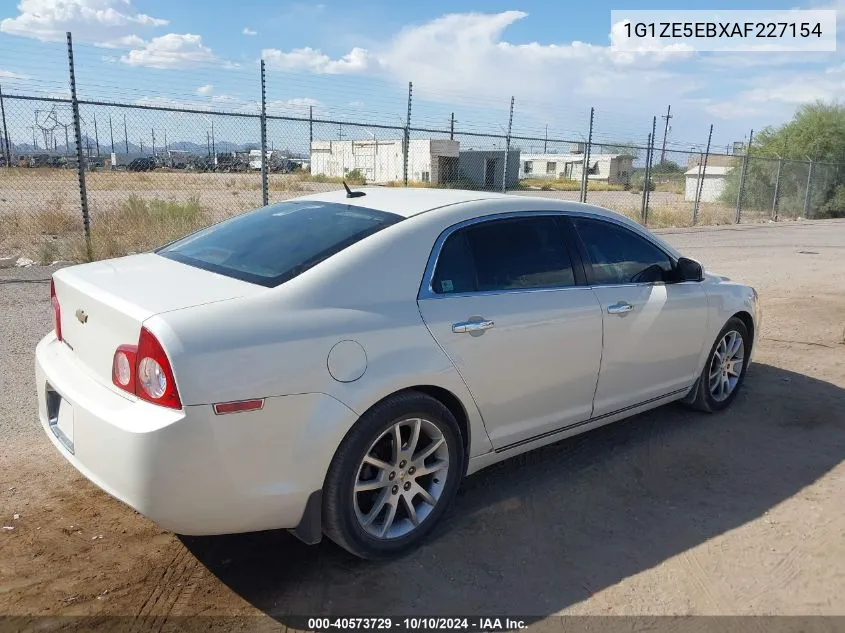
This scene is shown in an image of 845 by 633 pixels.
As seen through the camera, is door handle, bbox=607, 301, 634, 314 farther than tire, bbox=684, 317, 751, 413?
No

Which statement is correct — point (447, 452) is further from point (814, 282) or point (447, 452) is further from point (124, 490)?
point (814, 282)

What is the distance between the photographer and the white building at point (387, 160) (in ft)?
91.7

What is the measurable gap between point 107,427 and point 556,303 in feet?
7.14

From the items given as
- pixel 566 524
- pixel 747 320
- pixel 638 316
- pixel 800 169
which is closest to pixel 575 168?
pixel 800 169

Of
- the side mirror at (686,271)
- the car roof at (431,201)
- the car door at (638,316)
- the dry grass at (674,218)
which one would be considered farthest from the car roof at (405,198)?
the dry grass at (674,218)

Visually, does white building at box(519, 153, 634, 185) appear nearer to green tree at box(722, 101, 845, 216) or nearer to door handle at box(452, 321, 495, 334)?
green tree at box(722, 101, 845, 216)

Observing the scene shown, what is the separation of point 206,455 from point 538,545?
1.62 m

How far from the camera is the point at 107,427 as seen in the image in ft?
8.25

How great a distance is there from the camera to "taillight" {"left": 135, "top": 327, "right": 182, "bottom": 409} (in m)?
2.38

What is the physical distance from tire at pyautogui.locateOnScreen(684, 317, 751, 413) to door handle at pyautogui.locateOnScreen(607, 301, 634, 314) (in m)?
1.17

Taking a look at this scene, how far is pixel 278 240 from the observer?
3.27 meters

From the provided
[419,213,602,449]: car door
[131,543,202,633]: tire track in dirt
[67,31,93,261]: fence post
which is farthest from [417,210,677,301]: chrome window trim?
[67,31,93,261]: fence post

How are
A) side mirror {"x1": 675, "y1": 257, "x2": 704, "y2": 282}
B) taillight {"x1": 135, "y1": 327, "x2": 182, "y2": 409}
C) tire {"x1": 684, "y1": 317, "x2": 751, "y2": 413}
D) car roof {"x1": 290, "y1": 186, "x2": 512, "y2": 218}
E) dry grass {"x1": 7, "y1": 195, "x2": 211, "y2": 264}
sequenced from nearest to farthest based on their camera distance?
taillight {"x1": 135, "y1": 327, "x2": 182, "y2": 409}, car roof {"x1": 290, "y1": 186, "x2": 512, "y2": 218}, side mirror {"x1": 675, "y1": 257, "x2": 704, "y2": 282}, tire {"x1": 684, "y1": 317, "x2": 751, "y2": 413}, dry grass {"x1": 7, "y1": 195, "x2": 211, "y2": 264}

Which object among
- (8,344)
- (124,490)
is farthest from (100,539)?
(8,344)
